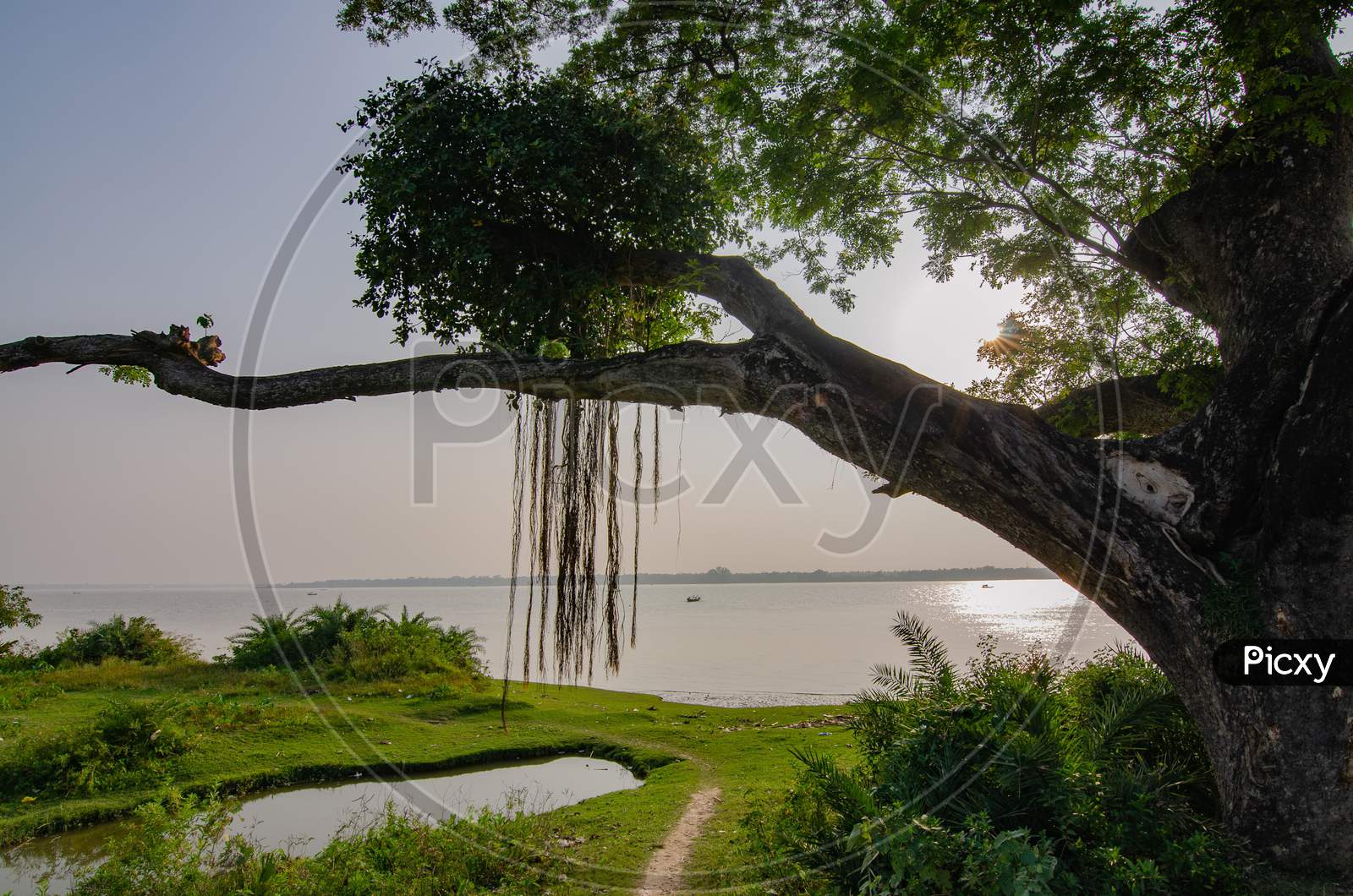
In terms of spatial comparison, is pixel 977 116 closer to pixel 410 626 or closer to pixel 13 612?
pixel 410 626

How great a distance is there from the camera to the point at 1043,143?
6887 millimetres


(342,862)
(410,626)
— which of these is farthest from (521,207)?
(410,626)

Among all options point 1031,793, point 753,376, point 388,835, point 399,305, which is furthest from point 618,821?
point 399,305

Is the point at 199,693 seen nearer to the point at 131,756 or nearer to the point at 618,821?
the point at 131,756

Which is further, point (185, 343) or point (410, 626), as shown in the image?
point (410, 626)

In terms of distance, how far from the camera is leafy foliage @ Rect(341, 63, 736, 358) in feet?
21.4

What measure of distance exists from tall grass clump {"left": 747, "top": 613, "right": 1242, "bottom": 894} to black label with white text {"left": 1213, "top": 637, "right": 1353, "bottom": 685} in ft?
2.60

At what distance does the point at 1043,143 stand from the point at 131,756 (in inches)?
445

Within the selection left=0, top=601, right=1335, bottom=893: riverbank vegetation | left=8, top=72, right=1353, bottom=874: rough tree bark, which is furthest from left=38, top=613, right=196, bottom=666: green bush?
left=8, top=72, right=1353, bottom=874: rough tree bark

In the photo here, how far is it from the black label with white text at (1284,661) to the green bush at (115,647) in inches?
745

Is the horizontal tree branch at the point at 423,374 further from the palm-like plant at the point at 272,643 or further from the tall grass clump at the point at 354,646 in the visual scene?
the palm-like plant at the point at 272,643

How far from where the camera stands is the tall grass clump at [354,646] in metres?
15.0

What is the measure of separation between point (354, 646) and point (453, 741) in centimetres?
685

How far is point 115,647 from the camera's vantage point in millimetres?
16484
